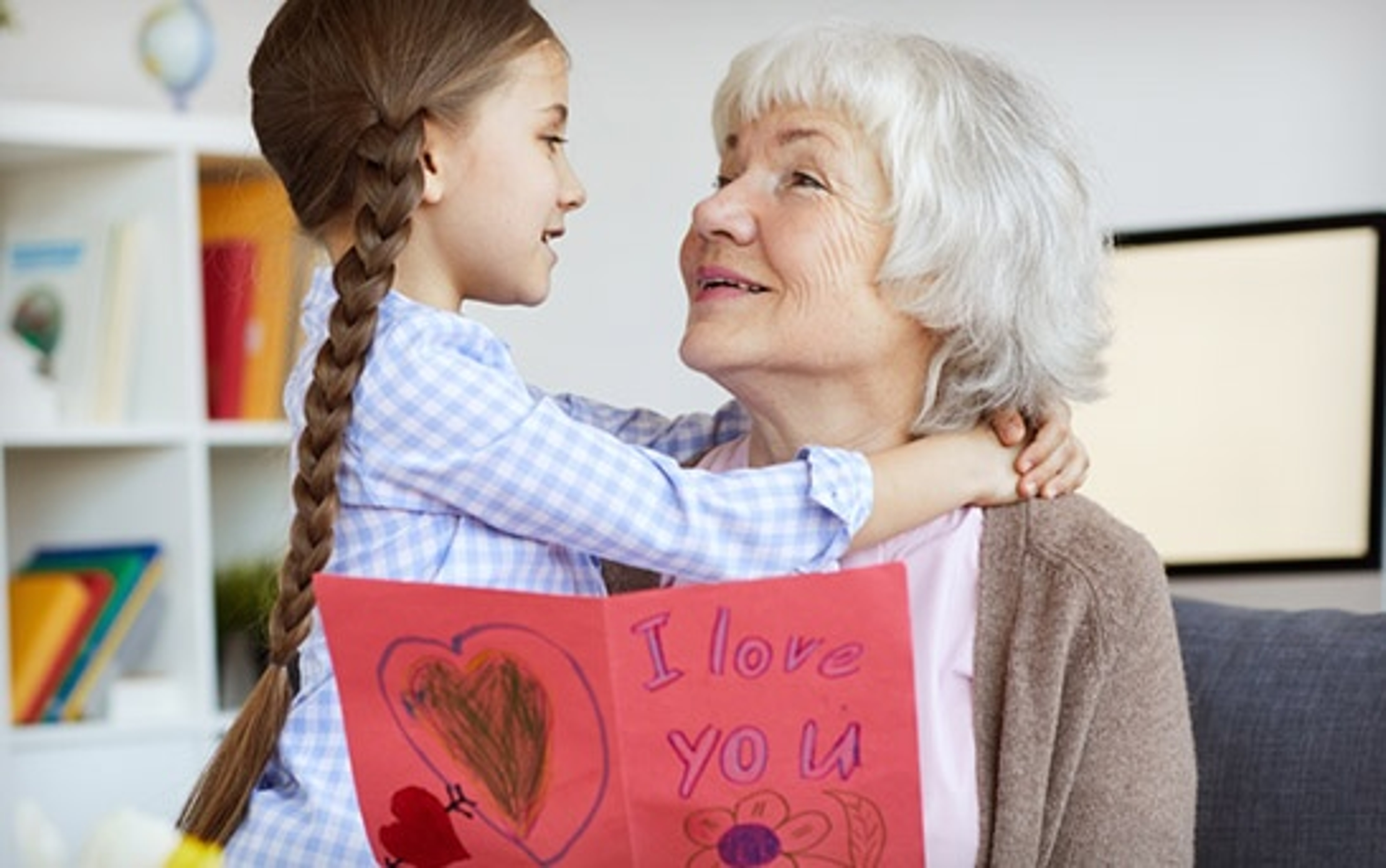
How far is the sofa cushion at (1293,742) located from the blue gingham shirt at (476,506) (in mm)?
431

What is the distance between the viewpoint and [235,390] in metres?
3.55

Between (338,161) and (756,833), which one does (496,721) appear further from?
(338,161)

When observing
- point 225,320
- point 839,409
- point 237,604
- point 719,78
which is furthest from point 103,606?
point 839,409

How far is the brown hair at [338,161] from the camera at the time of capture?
140 cm

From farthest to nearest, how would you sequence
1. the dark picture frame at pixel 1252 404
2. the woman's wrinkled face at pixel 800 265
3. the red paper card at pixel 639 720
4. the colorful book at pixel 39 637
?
the colorful book at pixel 39 637, the dark picture frame at pixel 1252 404, the woman's wrinkled face at pixel 800 265, the red paper card at pixel 639 720

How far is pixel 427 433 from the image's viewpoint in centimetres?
138

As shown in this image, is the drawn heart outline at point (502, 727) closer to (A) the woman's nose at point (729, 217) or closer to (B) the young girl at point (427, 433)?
(B) the young girl at point (427, 433)

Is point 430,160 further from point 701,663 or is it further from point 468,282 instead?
point 701,663

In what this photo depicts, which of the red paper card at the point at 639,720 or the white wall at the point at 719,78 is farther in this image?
the white wall at the point at 719,78

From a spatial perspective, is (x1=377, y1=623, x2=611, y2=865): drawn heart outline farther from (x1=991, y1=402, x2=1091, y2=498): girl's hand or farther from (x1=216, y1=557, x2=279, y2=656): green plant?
(x1=216, y1=557, x2=279, y2=656): green plant

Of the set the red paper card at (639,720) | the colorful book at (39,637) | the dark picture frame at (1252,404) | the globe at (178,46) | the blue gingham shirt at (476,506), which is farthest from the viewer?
the globe at (178,46)

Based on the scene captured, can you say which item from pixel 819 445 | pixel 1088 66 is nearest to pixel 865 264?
pixel 819 445

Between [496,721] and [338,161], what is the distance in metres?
0.45

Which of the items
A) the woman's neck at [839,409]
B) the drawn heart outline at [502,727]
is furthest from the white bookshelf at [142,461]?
the drawn heart outline at [502,727]
